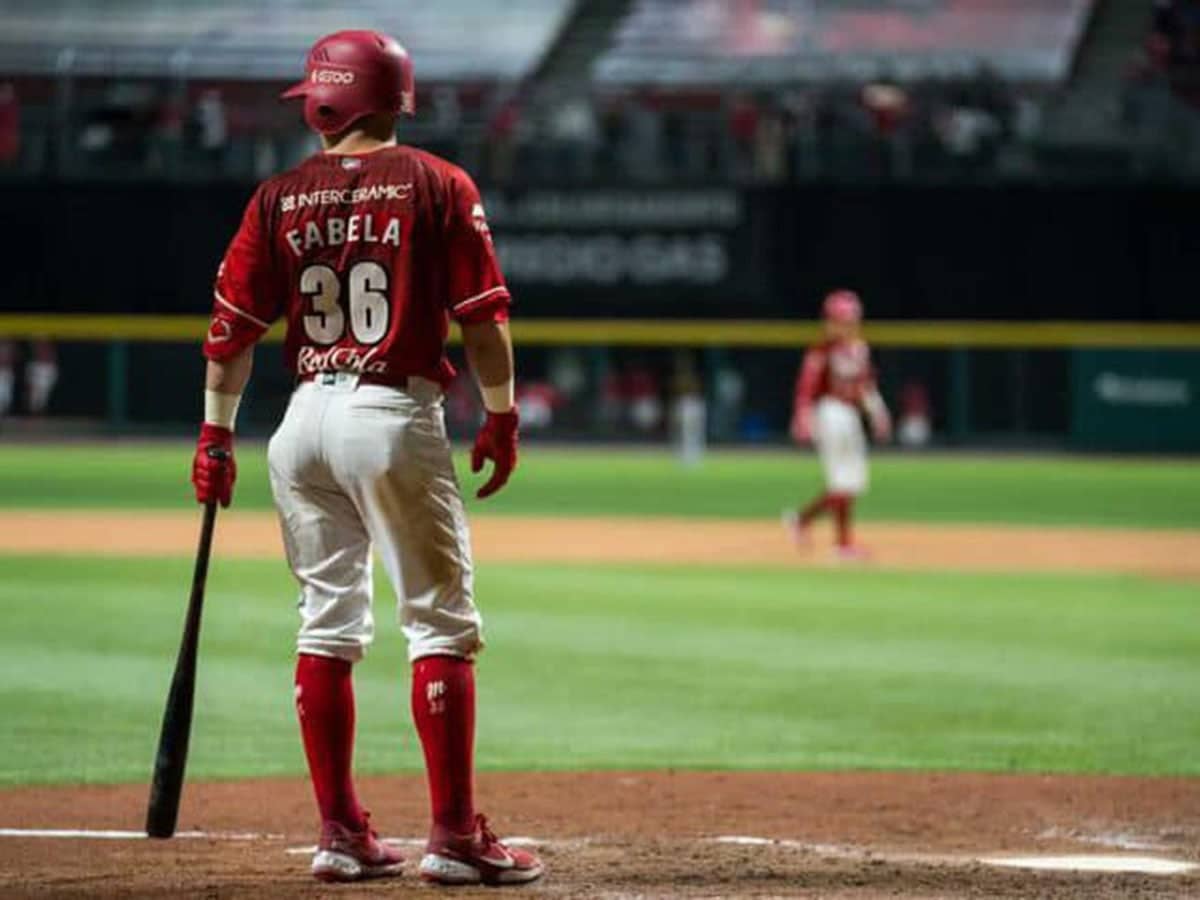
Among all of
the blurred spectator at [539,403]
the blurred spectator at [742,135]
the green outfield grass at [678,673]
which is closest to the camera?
the green outfield grass at [678,673]

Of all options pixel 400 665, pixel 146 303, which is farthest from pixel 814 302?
pixel 400 665

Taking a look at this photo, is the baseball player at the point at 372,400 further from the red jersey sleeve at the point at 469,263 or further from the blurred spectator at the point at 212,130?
the blurred spectator at the point at 212,130

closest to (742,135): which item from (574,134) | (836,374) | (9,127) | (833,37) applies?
(574,134)

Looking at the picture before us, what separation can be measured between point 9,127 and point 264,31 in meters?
4.88

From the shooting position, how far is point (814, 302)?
2892cm

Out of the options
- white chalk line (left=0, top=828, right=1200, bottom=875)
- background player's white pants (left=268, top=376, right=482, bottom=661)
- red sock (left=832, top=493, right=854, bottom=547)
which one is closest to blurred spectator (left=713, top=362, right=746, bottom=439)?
red sock (left=832, top=493, right=854, bottom=547)

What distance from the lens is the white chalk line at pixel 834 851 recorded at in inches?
233

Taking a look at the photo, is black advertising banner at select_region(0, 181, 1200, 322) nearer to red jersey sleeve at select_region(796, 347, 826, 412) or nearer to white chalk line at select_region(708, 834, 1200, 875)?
red jersey sleeve at select_region(796, 347, 826, 412)

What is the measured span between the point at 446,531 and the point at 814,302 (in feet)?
77.6

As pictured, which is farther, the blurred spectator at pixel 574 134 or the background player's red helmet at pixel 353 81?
the blurred spectator at pixel 574 134

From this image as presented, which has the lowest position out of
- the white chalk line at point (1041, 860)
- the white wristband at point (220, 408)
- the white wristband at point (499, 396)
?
the white chalk line at point (1041, 860)

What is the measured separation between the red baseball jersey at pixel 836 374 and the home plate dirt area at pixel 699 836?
30.3 feet

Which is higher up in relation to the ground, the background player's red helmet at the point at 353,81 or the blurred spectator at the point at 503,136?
the blurred spectator at the point at 503,136

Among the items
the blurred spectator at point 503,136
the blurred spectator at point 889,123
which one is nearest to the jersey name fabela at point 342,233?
the blurred spectator at point 889,123
